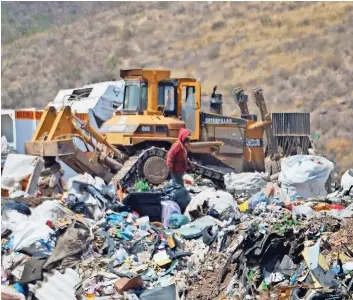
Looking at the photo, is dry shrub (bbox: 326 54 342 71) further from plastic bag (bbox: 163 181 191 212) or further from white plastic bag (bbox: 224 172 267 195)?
plastic bag (bbox: 163 181 191 212)

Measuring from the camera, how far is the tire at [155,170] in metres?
13.8

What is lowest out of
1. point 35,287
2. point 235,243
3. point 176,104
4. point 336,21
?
point 35,287

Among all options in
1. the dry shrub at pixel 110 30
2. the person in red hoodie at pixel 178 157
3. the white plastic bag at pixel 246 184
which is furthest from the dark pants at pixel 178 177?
the dry shrub at pixel 110 30

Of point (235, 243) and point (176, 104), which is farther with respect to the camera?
point (176, 104)

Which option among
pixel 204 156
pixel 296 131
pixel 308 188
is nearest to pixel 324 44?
pixel 296 131

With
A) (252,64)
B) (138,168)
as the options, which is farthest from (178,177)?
(252,64)

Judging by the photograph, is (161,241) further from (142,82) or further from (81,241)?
(142,82)

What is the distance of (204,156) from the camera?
1498cm

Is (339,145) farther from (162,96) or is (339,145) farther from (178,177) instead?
(178,177)

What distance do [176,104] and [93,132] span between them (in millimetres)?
1636

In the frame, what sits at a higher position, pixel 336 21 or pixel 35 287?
pixel 336 21

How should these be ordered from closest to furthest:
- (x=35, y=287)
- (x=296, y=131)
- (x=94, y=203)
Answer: (x=35, y=287), (x=94, y=203), (x=296, y=131)

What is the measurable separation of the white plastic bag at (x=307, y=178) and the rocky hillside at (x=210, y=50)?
12893 millimetres

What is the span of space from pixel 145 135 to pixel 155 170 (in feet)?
2.65
